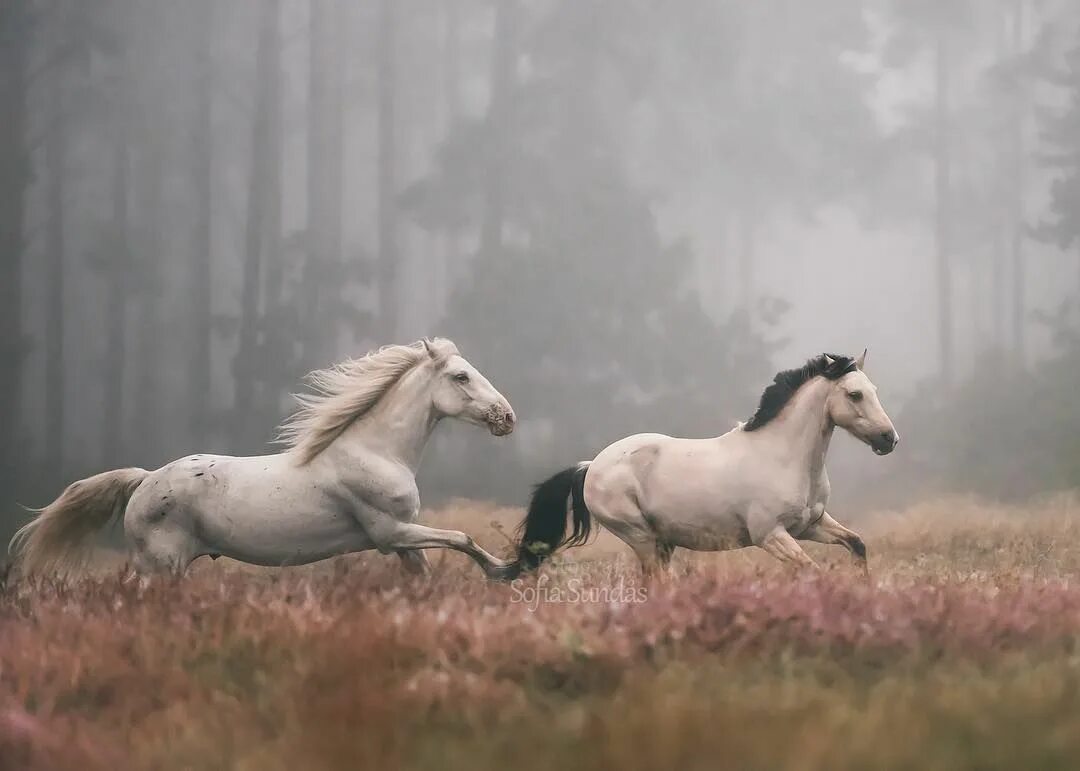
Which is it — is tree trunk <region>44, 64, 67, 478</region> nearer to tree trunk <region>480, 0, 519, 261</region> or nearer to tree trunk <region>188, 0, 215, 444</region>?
tree trunk <region>188, 0, 215, 444</region>

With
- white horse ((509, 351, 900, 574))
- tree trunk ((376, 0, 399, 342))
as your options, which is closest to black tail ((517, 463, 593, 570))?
white horse ((509, 351, 900, 574))

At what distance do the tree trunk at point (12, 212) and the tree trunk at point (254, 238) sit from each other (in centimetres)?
140

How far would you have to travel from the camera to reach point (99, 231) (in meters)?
6.46

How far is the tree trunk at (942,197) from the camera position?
6328mm

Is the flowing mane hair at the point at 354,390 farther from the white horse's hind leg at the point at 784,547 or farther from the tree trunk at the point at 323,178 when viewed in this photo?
the tree trunk at the point at 323,178

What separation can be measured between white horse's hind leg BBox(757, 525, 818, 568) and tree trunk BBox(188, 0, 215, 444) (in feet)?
12.1

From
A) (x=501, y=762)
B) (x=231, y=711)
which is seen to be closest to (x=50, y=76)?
(x=231, y=711)

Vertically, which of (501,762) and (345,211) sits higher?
(345,211)

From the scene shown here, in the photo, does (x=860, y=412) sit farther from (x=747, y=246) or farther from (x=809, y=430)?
(x=747, y=246)

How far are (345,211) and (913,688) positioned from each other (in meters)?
4.89

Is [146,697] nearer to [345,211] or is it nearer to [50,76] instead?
[345,211]

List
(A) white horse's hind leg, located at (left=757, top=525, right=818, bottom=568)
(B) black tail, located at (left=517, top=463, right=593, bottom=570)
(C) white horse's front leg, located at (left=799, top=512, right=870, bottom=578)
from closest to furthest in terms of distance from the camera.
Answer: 1. (A) white horse's hind leg, located at (left=757, top=525, right=818, bottom=568)
2. (C) white horse's front leg, located at (left=799, top=512, right=870, bottom=578)
3. (B) black tail, located at (left=517, top=463, right=593, bottom=570)

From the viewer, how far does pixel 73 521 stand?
15.2 ft

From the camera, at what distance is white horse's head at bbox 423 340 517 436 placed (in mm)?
4488
